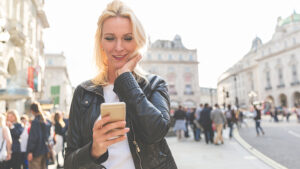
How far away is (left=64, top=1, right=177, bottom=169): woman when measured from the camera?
41.7 inches

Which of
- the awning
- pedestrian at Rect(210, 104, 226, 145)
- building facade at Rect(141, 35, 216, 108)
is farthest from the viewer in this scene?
building facade at Rect(141, 35, 216, 108)

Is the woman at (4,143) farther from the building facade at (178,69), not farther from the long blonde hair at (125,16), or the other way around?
the building facade at (178,69)

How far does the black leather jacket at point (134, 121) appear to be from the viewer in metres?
1.05

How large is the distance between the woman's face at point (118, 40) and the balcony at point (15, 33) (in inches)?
624

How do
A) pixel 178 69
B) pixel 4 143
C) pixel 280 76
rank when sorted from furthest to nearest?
pixel 280 76, pixel 178 69, pixel 4 143

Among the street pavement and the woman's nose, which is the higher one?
the woman's nose

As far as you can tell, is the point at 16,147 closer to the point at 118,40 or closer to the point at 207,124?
the point at 118,40

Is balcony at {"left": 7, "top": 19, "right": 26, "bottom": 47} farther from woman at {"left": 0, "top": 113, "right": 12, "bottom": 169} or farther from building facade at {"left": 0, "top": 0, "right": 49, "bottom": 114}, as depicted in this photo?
woman at {"left": 0, "top": 113, "right": 12, "bottom": 169}

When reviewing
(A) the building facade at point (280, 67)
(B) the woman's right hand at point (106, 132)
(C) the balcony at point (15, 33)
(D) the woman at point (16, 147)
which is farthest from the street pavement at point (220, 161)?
(A) the building facade at point (280, 67)

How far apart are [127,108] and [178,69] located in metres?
51.9

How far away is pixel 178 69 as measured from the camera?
52.5 metres

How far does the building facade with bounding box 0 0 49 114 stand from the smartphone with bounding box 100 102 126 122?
41.4ft

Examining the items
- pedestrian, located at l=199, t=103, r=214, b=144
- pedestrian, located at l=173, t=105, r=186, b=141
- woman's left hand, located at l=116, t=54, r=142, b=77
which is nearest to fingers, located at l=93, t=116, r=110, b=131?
woman's left hand, located at l=116, t=54, r=142, b=77

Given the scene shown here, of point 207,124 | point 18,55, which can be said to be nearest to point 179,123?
point 207,124
